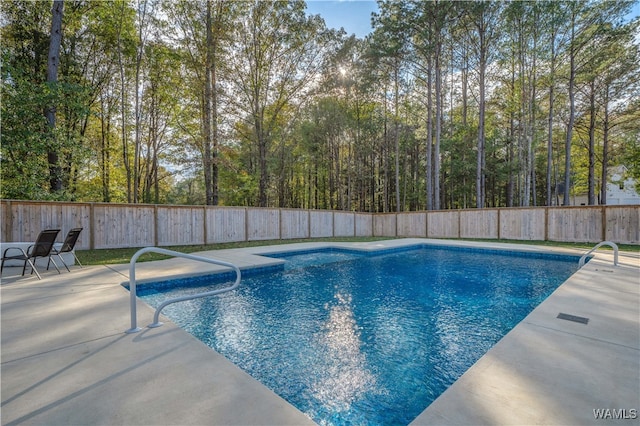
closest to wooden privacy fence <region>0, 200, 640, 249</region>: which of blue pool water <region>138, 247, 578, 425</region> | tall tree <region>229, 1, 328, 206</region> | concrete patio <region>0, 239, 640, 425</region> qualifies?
tall tree <region>229, 1, 328, 206</region>

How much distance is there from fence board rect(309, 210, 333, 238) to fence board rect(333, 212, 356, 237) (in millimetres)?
294

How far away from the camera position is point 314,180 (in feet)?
89.5

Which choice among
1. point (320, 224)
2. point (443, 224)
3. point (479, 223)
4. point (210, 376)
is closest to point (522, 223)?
point (479, 223)

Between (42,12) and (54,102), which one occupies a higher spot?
(42,12)

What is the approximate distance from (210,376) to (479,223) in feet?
42.9

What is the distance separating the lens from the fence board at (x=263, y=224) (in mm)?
11039

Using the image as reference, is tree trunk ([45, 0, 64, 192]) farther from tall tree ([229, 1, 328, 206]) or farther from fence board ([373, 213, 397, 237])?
fence board ([373, 213, 397, 237])

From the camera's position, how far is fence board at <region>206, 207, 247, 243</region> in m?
9.97

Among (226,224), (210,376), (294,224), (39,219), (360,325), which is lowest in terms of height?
(360,325)

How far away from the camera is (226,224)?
33.9 feet

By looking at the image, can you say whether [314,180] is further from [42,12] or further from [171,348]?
[171,348]

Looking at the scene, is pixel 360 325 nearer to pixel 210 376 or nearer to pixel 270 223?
pixel 210 376

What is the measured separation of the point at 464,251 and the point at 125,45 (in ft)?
52.8

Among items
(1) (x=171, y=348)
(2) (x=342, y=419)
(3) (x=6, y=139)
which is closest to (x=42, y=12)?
(3) (x=6, y=139)
